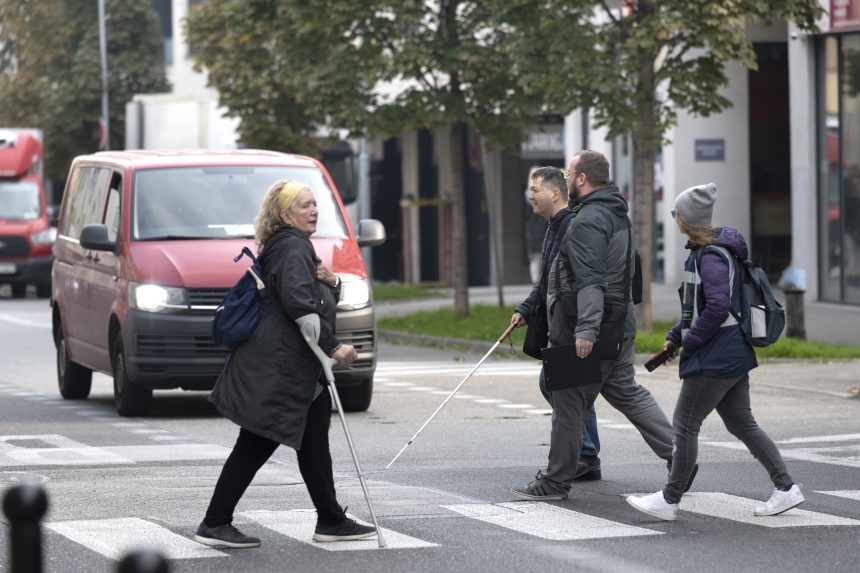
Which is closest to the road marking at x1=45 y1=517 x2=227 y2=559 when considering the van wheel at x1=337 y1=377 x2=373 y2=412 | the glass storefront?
the van wheel at x1=337 y1=377 x2=373 y2=412

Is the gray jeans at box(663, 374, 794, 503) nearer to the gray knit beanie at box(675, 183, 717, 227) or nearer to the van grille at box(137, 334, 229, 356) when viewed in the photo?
the gray knit beanie at box(675, 183, 717, 227)

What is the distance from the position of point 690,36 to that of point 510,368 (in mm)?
4325

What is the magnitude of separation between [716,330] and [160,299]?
5986 mm

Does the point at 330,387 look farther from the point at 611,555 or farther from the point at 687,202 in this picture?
the point at 687,202

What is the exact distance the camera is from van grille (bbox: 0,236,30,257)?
3684cm

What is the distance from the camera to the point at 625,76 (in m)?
21.5

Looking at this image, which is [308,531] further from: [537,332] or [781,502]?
[781,502]

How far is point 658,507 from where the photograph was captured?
8977 mm

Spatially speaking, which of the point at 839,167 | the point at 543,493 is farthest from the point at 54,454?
the point at 839,167

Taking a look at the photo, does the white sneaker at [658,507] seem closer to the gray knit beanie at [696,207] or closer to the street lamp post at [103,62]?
the gray knit beanie at [696,207]

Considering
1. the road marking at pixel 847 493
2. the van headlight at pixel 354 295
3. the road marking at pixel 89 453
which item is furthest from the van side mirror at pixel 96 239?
the road marking at pixel 847 493

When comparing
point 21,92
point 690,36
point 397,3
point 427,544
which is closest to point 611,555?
point 427,544

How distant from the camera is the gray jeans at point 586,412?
9617mm

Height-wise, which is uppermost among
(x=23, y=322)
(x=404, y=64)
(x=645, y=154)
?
(x=404, y=64)
